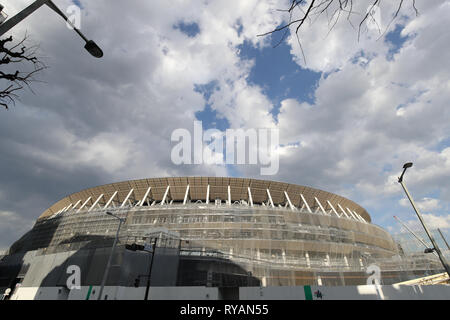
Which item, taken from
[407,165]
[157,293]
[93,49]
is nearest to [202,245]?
[157,293]

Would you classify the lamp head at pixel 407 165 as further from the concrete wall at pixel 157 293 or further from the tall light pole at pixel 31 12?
the concrete wall at pixel 157 293

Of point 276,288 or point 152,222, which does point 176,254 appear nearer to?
point 276,288

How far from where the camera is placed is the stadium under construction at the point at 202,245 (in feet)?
73.4

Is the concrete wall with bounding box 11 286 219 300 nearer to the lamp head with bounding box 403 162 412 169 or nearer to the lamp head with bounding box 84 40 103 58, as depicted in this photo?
the lamp head with bounding box 403 162 412 169

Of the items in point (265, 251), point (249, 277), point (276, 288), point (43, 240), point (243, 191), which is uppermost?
point (243, 191)

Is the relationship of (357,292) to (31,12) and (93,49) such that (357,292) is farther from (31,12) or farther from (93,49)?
(31,12)

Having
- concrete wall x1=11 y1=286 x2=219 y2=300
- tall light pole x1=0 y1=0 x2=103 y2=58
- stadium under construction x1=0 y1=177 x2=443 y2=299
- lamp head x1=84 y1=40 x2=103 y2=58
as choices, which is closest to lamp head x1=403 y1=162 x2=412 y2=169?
lamp head x1=84 y1=40 x2=103 y2=58

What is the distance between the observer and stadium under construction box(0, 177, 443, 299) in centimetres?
2238

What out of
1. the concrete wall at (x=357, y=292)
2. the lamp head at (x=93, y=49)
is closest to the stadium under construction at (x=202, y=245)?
the concrete wall at (x=357, y=292)

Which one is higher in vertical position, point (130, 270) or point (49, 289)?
point (130, 270)

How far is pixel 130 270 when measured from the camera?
2139 cm
